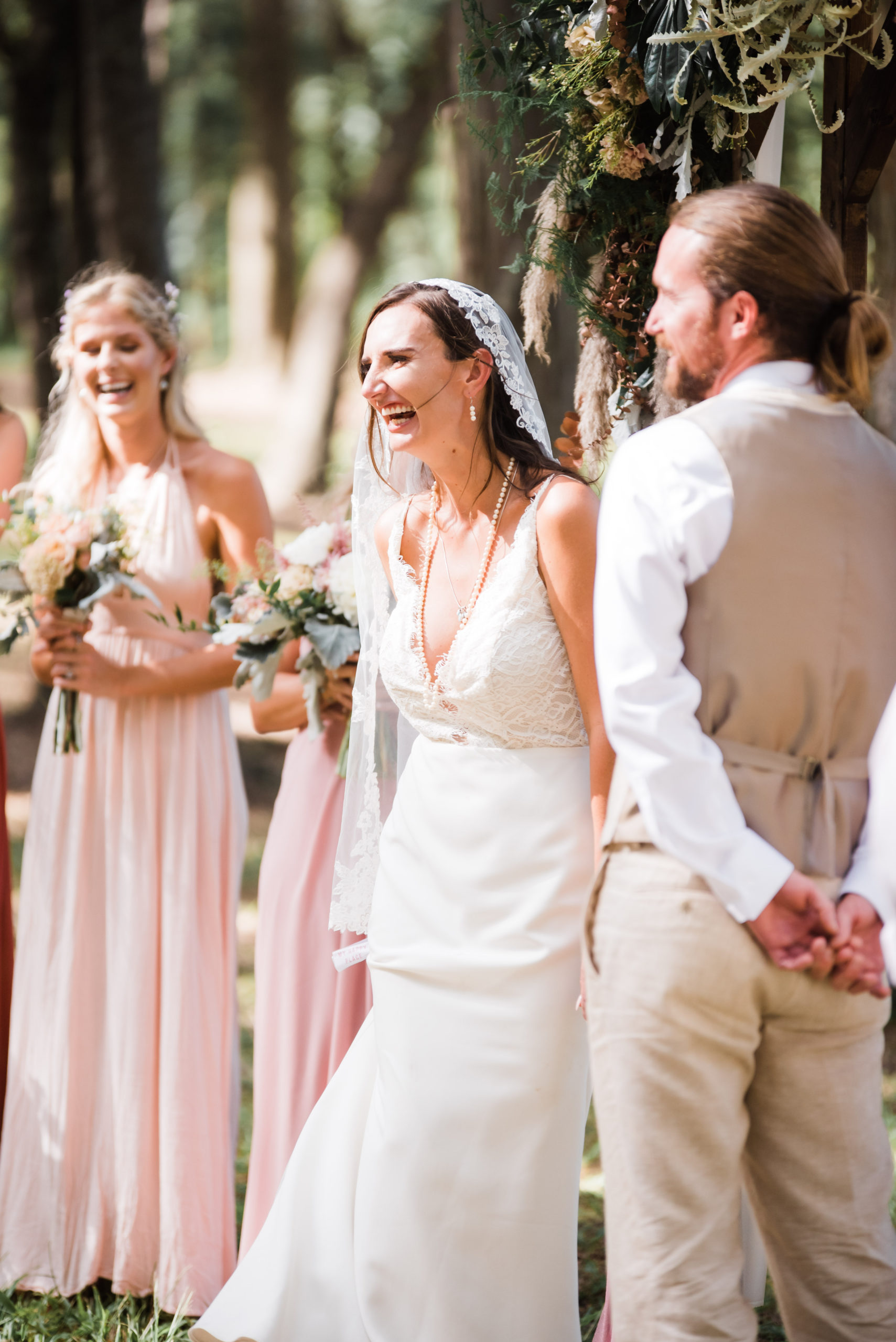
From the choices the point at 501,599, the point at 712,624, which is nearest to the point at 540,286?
the point at 501,599

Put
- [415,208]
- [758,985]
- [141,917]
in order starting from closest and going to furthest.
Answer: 1. [758,985]
2. [141,917]
3. [415,208]

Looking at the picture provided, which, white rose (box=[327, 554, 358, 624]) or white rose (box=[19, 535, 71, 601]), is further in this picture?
white rose (box=[19, 535, 71, 601])

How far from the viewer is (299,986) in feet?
12.3

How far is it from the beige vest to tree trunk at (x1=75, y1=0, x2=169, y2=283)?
703 centimetres

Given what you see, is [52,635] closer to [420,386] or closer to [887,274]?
[420,386]

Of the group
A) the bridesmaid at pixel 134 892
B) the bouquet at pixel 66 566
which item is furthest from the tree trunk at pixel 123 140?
the bouquet at pixel 66 566

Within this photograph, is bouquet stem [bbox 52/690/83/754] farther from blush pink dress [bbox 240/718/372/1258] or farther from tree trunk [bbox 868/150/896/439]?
tree trunk [bbox 868/150/896/439]

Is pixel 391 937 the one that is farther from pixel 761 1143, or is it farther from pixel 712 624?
pixel 712 624

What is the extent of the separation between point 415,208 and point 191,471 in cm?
2386

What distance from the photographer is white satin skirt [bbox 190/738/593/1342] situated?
2.85 m

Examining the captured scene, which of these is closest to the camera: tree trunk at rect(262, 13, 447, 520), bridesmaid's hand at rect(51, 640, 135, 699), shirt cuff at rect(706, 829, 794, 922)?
shirt cuff at rect(706, 829, 794, 922)

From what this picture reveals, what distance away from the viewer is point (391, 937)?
3053 mm

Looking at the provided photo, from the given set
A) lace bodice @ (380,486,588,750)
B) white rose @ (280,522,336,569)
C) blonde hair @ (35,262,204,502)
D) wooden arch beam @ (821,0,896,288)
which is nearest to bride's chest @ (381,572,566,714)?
lace bodice @ (380,486,588,750)

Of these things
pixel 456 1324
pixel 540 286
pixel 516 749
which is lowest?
pixel 456 1324
